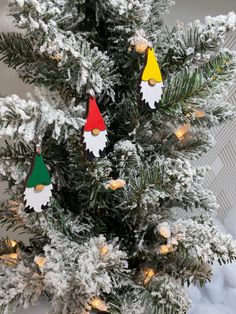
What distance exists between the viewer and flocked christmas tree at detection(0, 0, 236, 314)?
2.24 feet

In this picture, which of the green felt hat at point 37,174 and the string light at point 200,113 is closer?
the green felt hat at point 37,174

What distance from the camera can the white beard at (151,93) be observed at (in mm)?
690

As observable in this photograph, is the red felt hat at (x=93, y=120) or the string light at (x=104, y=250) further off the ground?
the red felt hat at (x=93, y=120)

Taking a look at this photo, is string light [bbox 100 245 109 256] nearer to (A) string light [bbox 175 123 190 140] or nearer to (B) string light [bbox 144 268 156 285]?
(B) string light [bbox 144 268 156 285]

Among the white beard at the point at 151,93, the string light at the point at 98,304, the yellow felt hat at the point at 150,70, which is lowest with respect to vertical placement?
the string light at the point at 98,304

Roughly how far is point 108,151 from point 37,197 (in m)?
0.19

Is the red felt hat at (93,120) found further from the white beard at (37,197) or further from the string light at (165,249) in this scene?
the string light at (165,249)

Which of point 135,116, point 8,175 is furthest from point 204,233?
point 8,175

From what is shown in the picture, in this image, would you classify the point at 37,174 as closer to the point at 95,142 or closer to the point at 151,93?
the point at 95,142

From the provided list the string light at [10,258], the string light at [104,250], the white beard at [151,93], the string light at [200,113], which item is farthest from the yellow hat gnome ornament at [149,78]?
the string light at [10,258]

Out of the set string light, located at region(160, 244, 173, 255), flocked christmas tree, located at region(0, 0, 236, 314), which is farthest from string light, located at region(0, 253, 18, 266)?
string light, located at region(160, 244, 173, 255)

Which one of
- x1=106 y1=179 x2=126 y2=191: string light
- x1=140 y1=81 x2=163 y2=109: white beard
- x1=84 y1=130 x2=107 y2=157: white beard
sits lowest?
x1=106 y1=179 x2=126 y2=191: string light

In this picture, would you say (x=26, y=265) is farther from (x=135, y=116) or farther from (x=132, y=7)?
(x=132, y=7)

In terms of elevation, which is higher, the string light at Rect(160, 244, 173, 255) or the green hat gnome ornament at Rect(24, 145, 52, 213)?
the green hat gnome ornament at Rect(24, 145, 52, 213)
